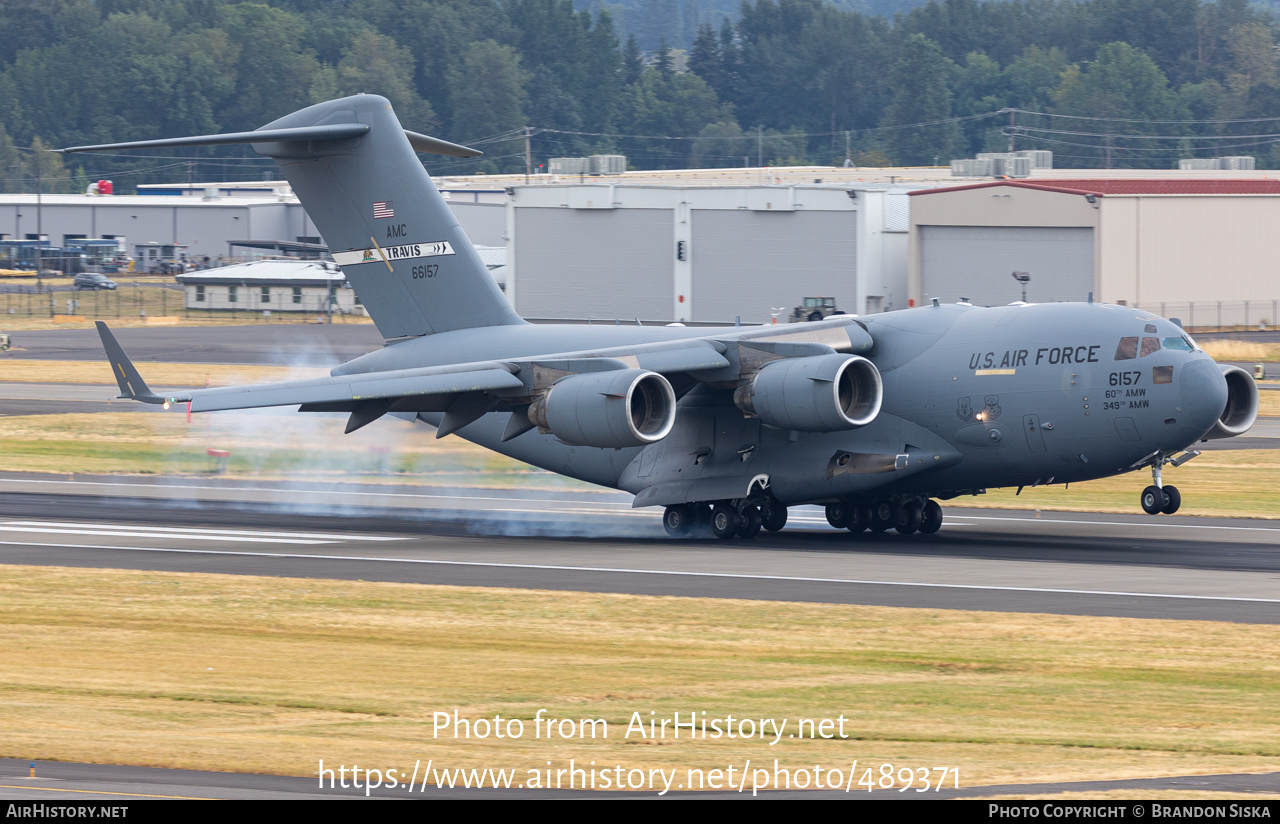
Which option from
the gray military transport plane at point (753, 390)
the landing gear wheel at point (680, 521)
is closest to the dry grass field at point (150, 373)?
the gray military transport plane at point (753, 390)

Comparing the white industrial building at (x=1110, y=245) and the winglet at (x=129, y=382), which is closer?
the winglet at (x=129, y=382)

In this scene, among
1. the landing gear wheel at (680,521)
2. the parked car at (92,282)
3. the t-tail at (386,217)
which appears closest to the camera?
the landing gear wheel at (680,521)

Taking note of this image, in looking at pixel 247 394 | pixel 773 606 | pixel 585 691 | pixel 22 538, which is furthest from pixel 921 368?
pixel 22 538

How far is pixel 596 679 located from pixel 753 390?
1082 centimetres

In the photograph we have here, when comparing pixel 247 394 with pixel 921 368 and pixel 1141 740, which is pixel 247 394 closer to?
pixel 921 368

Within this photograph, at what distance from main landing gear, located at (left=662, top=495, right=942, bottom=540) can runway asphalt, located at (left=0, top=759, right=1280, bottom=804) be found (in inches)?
628

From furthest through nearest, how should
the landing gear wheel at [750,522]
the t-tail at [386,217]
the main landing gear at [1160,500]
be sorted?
the t-tail at [386,217], the landing gear wheel at [750,522], the main landing gear at [1160,500]

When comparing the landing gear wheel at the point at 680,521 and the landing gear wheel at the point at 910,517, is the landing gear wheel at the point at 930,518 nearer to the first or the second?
the landing gear wheel at the point at 910,517

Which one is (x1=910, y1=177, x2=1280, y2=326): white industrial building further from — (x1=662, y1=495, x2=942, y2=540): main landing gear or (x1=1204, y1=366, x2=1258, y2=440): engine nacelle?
(x1=1204, y1=366, x2=1258, y2=440): engine nacelle

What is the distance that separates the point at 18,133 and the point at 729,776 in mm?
186350

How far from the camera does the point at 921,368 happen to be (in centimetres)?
2708

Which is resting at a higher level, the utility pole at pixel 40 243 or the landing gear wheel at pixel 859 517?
the utility pole at pixel 40 243

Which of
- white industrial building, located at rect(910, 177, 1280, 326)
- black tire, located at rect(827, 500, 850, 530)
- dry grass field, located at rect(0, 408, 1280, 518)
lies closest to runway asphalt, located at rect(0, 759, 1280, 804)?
black tire, located at rect(827, 500, 850, 530)

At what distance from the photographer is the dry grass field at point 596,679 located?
1323cm
